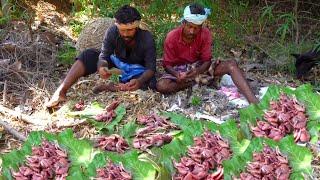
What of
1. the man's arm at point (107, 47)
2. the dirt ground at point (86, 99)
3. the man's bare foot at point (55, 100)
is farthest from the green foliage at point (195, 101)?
the man's bare foot at point (55, 100)

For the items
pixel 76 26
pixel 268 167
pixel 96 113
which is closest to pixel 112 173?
pixel 268 167

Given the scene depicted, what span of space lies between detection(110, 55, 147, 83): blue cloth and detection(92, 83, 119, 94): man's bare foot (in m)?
0.12

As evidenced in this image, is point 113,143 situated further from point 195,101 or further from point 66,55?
point 66,55

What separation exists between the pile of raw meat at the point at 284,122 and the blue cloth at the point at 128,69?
1142 millimetres

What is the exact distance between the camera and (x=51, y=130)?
3.75 meters

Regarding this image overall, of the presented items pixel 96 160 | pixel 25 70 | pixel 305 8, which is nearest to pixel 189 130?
pixel 96 160

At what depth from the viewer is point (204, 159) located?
3010 mm

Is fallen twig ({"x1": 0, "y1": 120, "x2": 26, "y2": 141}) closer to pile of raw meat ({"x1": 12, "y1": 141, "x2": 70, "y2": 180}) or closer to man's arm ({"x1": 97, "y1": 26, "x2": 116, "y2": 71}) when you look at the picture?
pile of raw meat ({"x1": 12, "y1": 141, "x2": 70, "y2": 180})

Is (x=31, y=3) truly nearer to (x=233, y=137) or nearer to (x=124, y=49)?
(x=124, y=49)

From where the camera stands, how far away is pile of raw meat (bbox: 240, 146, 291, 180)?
2.82 meters

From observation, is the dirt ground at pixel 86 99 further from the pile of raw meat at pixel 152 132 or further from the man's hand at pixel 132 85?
the pile of raw meat at pixel 152 132

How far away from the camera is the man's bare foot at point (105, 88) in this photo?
4176 millimetres

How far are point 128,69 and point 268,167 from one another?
170 centimetres

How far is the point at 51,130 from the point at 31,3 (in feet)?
10.3
